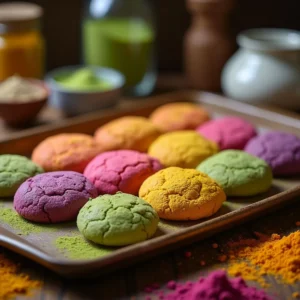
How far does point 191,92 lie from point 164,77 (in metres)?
0.32

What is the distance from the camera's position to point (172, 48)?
197 centimetres

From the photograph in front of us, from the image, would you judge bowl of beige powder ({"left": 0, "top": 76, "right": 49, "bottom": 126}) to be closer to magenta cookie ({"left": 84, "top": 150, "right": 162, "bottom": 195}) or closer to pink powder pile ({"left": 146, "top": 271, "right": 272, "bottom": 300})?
magenta cookie ({"left": 84, "top": 150, "right": 162, "bottom": 195})

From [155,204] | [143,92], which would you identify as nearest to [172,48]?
[143,92]

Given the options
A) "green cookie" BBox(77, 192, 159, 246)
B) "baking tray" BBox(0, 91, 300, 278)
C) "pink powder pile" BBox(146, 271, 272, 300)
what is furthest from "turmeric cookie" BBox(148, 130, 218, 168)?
"pink powder pile" BBox(146, 271, 272, 300)

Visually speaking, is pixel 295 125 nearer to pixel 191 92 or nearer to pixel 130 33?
pixel 191 92

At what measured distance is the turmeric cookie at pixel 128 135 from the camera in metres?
1.35

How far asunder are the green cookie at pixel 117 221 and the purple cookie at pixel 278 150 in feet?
1.12

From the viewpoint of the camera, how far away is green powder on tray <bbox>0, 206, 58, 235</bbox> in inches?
41.9

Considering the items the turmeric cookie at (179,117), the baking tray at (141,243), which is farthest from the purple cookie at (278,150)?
the turmeric cookie at (179,117)

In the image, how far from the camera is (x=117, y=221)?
1.00m

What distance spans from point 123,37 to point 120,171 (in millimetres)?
604

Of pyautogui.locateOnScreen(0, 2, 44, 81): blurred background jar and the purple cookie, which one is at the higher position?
pyautogui.locateOnScreen(0, 2, 44, 81): blurred background jar

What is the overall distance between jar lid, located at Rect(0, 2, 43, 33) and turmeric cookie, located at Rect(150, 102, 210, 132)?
39cm

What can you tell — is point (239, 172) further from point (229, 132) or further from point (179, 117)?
point (179, 117)
